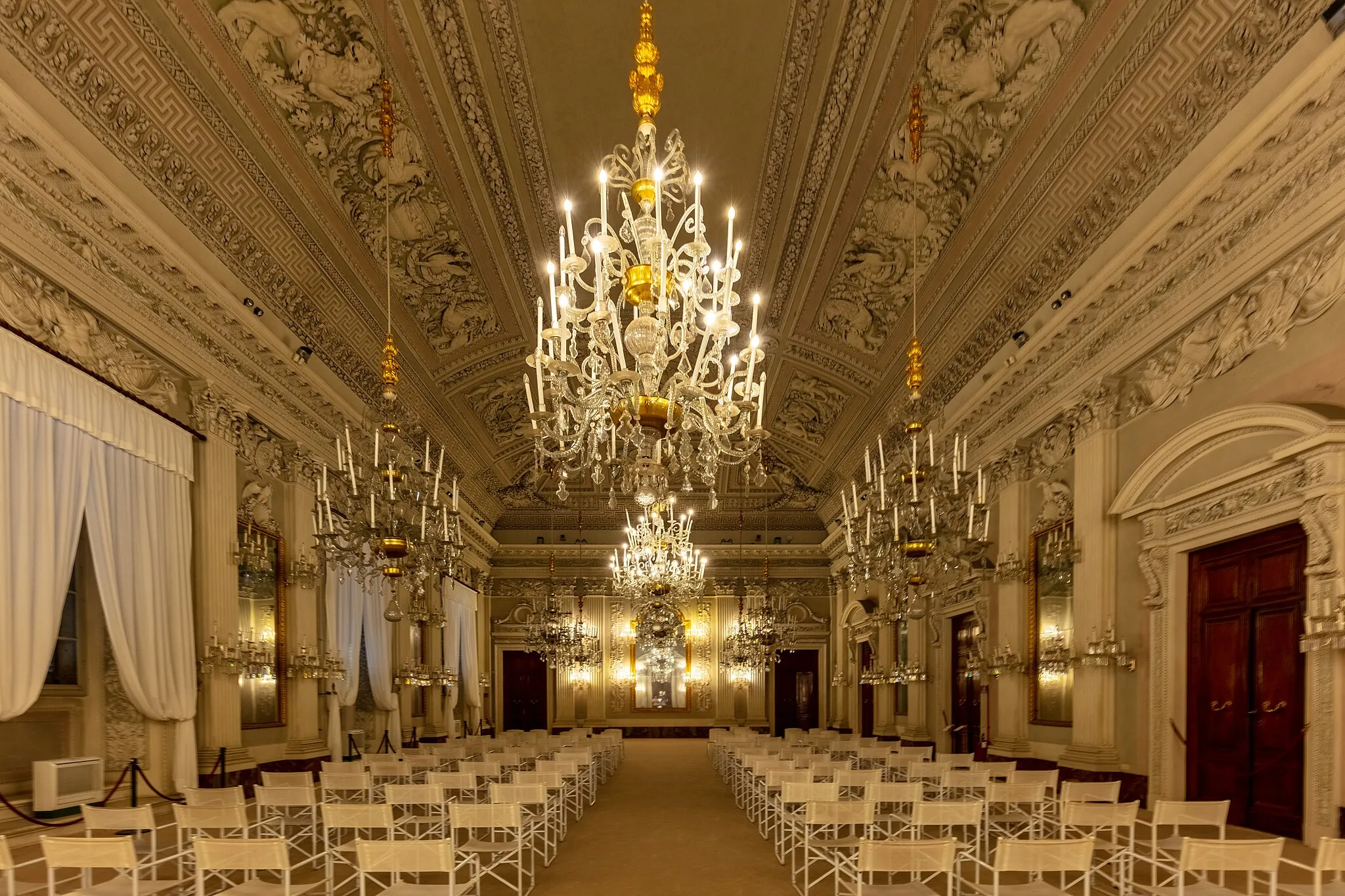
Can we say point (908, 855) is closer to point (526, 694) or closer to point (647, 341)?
point (647, 341)

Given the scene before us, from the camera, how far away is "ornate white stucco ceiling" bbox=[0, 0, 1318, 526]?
Result: 665cm

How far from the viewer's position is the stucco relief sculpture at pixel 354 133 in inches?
284

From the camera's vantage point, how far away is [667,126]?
957 cm

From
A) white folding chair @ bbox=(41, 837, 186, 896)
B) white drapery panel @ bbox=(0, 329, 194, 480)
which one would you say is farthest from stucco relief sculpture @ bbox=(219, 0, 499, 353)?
white folding chair @ bbox=(41, 837, 186, 896)

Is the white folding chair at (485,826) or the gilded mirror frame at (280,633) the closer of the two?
the white folding chair at (485,826)

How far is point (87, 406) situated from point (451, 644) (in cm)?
1311

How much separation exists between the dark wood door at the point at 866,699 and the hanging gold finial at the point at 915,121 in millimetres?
12704

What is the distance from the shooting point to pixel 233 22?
22.7ft

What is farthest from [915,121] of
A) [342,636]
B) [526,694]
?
[526,694]

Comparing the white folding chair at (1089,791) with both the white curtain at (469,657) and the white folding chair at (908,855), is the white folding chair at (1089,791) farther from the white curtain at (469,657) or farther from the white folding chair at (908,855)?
the white curtain at (469,657)

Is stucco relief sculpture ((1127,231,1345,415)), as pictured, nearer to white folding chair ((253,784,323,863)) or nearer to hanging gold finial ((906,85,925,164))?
hanging gold finial ((906,85,925,164))

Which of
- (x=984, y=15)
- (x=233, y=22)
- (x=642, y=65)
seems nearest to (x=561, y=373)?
(x=642, y=65)

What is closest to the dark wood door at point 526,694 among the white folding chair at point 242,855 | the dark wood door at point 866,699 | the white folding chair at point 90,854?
the dark wood door at point 866,699

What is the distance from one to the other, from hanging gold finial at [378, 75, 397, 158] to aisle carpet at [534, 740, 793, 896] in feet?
23.0
